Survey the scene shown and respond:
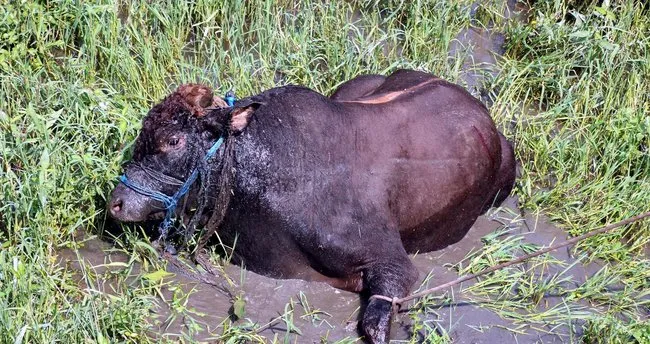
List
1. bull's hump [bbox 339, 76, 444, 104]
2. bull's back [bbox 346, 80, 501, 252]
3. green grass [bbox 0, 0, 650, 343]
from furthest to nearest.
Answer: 1. bull's hump [bbox 339, 76, 444, 104]
2. bull's back [bbox 346, 80, 501, 252]
3. green grass [bbox 0, 0, 650, 343]

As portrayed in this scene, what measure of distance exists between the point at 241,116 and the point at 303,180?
20.7 inches

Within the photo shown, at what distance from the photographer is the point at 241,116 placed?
5.45 m

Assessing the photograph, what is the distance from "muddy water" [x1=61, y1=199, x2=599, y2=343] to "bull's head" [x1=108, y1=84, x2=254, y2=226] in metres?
0.41

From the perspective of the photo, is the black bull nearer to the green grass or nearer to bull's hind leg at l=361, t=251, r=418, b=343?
bull's hind leg at l=361, t=251, r=418, b=343

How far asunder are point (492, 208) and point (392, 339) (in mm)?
1676

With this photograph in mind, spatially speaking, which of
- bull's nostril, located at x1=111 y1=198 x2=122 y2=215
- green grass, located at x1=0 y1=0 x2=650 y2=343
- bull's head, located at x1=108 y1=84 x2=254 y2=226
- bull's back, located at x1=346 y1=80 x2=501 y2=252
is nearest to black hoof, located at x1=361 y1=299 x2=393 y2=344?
green grass, located at x1=0 y1=0 x2=650 y2=343

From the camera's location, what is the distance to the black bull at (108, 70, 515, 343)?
5.57 m

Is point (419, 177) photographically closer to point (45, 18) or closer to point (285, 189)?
point (285, 189)

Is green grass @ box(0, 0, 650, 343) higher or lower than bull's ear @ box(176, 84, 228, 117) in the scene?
lower

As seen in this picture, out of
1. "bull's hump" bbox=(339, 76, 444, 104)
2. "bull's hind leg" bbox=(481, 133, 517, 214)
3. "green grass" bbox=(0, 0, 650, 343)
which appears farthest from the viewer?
"bull's hind leg" bbox=(481, 133, 517, 214)

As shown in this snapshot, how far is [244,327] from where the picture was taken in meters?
5.34

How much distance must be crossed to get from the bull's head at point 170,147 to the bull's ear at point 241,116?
4cm

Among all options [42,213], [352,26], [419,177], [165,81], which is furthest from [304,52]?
[42,213]

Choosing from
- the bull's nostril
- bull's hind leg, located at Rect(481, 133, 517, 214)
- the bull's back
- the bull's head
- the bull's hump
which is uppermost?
the bull's head
